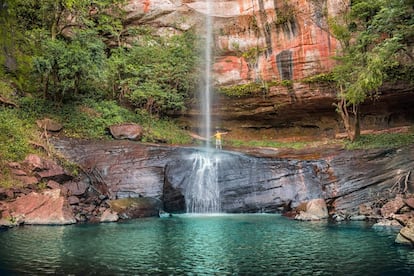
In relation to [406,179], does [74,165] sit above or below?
above

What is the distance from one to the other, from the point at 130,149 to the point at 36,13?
12.7m

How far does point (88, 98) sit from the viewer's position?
23438 mm

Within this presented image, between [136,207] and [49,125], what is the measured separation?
6420 mm

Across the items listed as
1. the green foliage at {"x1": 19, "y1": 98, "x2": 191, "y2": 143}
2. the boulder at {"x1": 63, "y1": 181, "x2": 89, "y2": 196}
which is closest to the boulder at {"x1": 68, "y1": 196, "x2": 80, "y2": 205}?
the boulder at {"x1": 63, "y1": 181, "x2": 89, "y2": 196}

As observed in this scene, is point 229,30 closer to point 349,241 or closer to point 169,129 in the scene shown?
point 169,129

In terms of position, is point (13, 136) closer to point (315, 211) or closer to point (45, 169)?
point (45, 169)

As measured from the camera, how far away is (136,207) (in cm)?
1600

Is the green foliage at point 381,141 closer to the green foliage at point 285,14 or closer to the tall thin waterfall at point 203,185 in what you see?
the tall thin waterfall at point 203,185

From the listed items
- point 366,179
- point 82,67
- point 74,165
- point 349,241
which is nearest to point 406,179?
point 366,179

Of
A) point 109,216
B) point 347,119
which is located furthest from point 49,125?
point 347,119

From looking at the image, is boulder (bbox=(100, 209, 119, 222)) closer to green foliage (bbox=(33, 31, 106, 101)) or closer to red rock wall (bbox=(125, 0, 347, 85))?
green foliage (bbox=(33, 31, 106, 101))

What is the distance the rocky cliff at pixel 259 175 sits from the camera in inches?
648

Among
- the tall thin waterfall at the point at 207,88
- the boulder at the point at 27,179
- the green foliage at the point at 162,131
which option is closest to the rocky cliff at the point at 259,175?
the boulder at the point at 27,179

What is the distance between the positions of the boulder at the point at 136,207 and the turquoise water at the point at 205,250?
5.39ft
